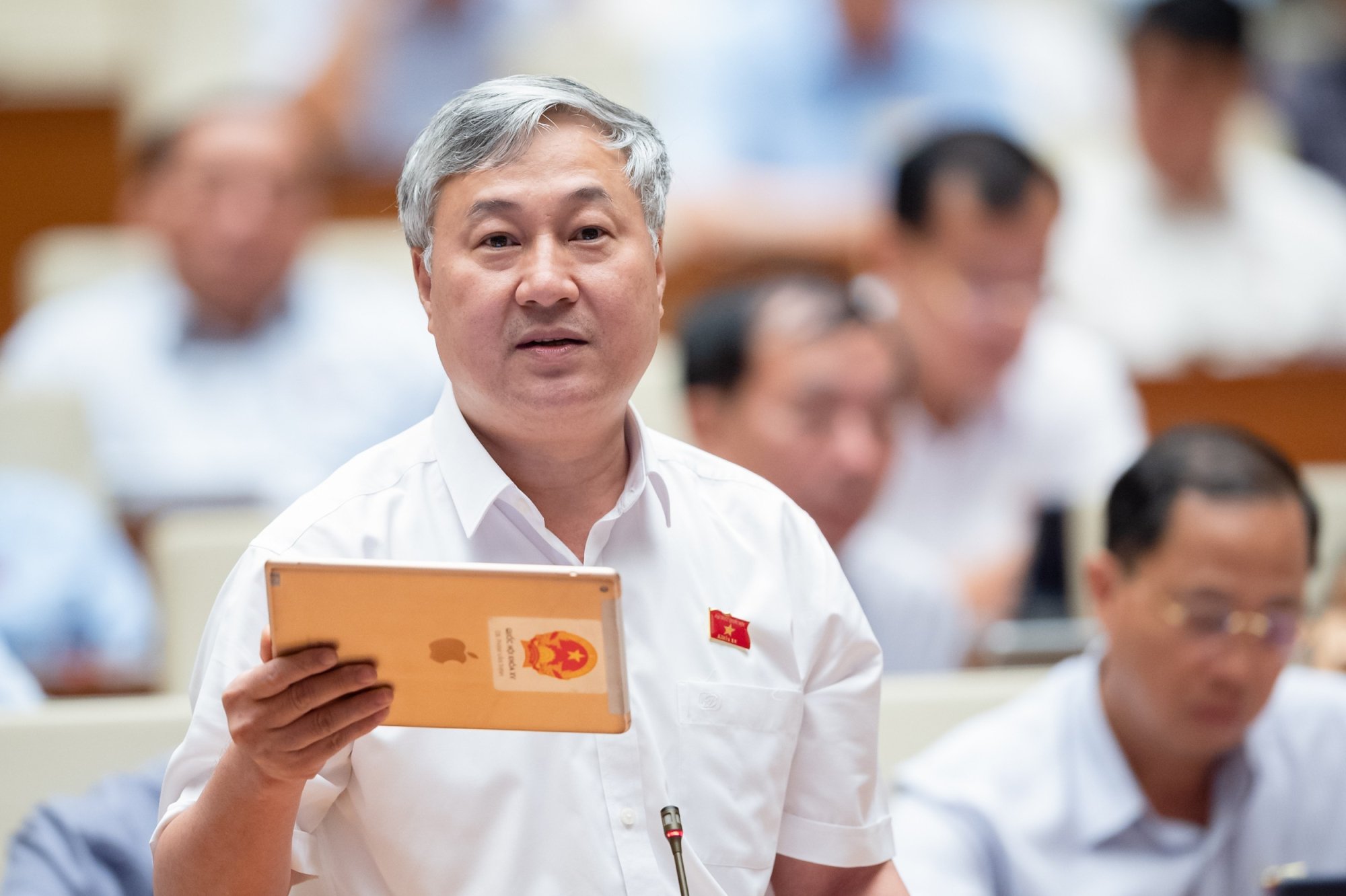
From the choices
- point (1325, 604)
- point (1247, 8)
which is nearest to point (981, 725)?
point (1325, 604)

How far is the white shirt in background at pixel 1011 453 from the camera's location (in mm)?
3660

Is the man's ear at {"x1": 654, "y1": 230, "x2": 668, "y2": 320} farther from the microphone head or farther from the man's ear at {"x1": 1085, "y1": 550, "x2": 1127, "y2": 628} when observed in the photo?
the man's ear at {"x1": 1085, "y1": 550, "x2": 1127, "y2": 628}

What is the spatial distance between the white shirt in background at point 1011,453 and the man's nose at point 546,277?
2.36 m

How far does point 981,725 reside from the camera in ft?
6.85

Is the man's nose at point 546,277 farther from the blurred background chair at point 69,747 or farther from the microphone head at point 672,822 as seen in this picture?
the blurred background chair at point 69,747

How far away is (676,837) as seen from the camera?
1.23m

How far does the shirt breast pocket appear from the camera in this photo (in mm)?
1326

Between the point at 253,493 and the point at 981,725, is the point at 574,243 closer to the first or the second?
the point at 981,725

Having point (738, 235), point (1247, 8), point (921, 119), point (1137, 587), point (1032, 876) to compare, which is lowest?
point (1032, 876)

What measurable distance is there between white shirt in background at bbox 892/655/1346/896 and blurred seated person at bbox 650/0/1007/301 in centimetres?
265

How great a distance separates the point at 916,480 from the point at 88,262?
229 cm

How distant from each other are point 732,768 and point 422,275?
0.50 meters

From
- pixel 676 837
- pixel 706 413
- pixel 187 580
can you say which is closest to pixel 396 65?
pixel 706 413

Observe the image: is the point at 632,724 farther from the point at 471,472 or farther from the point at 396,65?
the point at 396,65
